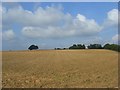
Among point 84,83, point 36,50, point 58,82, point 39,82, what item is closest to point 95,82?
point 84,83

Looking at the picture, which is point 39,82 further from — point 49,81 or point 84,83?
point 84,83

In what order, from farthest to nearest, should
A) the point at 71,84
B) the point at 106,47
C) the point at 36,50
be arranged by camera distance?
the point at 106,47
the point at 36,50
the point at 71,84

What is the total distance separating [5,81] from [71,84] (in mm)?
3024

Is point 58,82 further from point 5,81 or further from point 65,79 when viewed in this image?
point 5,81

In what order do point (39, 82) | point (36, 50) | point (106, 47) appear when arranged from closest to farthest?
point (39, 82)
point (36, 50)
point (106, 47)

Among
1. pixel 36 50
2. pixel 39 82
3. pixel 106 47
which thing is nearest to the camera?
pixel 39 82

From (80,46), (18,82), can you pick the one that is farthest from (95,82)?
(80,46)

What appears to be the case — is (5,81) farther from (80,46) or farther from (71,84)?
(80,46)

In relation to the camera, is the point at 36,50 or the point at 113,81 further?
the point at 36,50

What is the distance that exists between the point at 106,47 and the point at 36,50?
12.1 metres

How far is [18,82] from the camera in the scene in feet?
44.4

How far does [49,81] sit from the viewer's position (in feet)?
45.6

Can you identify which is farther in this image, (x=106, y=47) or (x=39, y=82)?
(x=106, y=47)

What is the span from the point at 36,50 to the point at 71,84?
29.1 meters
